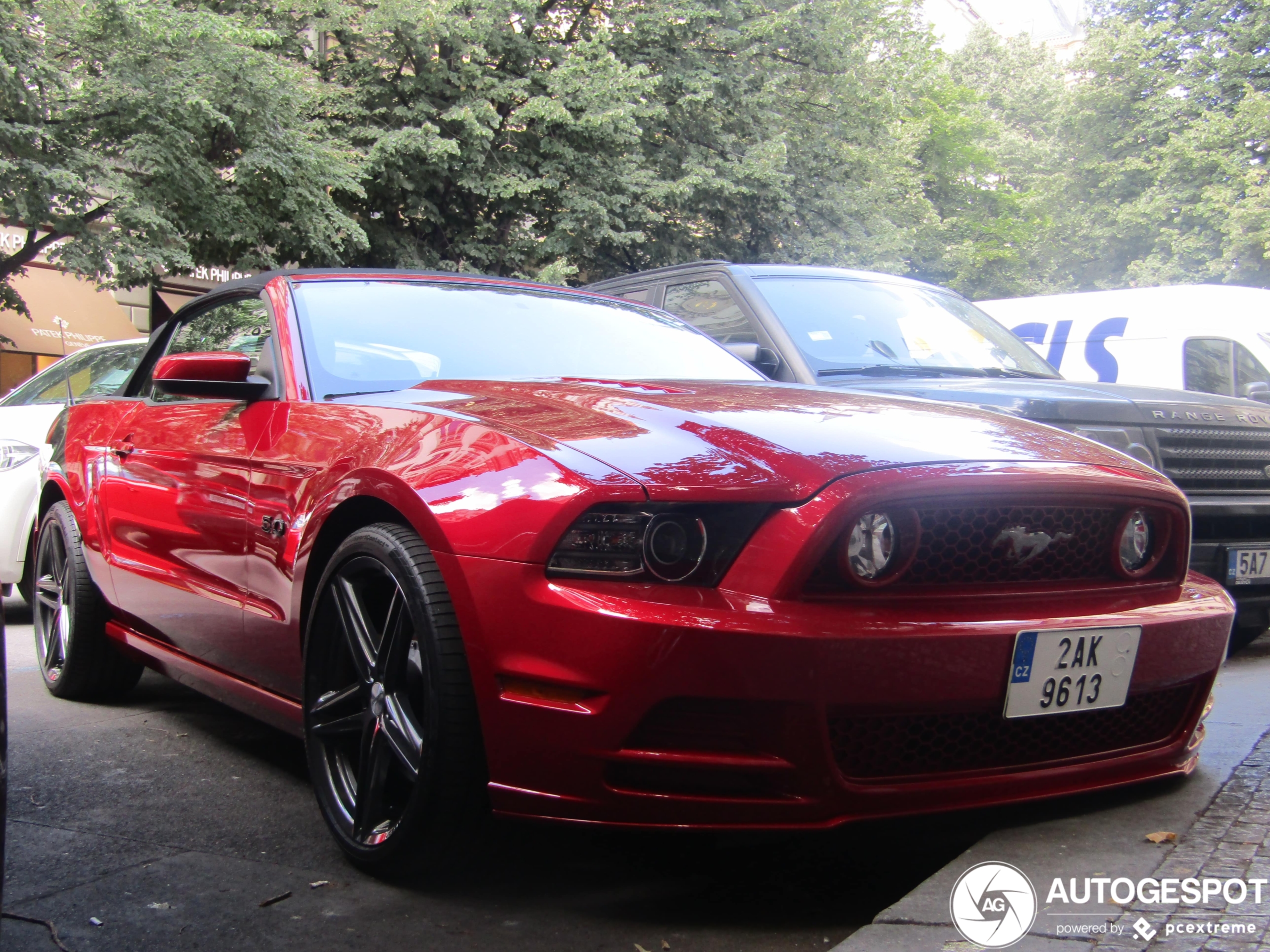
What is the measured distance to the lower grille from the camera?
244cm

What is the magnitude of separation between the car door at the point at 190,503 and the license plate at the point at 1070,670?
206 centimetres

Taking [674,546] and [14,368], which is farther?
[14,368]

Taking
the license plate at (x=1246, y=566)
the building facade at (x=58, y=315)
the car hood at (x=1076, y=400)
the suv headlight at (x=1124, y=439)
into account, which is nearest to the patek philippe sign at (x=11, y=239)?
the building facade at (x=58, y=315)

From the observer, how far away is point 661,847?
3111mm

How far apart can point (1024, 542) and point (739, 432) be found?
636 mm

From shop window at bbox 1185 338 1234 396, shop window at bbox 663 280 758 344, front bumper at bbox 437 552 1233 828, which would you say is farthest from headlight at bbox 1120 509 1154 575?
shop window at bbox 1185 338 1234 396

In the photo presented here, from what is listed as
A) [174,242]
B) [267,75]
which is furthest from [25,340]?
[267,75]

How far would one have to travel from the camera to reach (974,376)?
575 cm

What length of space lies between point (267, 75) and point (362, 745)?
13.9 m

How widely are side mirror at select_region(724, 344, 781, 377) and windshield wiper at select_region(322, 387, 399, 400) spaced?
5.82 ft

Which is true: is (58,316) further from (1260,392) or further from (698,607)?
(698,607)
